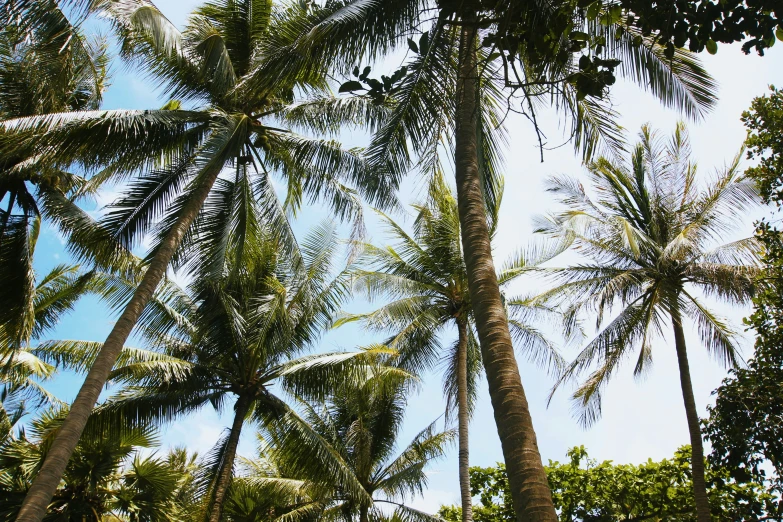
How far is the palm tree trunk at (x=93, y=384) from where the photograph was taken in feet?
23.2

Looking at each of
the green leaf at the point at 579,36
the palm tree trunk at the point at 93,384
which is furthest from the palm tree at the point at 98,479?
the green leaf at the point at 579,36

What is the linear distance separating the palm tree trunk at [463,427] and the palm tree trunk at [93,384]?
759 cm

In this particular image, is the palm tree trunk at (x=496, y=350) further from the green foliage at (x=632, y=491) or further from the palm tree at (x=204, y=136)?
the green foliage at (x=632, y=491)

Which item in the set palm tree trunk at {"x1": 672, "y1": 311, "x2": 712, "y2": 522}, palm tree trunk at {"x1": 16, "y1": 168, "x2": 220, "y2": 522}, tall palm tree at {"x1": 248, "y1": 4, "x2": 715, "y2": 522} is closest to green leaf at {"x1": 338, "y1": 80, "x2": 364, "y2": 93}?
tall palm tree at {"x1": 248, "y1": 4, "x2": 715, "y2": 522}

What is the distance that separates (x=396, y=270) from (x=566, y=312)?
4.61 metres

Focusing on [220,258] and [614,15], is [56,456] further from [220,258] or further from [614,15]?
[614,15]

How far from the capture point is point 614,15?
4.52 m

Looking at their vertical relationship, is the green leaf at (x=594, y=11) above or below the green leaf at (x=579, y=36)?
below

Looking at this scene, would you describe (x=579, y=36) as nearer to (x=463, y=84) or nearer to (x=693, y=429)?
(x=463, y=84)

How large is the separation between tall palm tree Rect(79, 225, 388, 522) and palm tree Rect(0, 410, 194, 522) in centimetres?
67

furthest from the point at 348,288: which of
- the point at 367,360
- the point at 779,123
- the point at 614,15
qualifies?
the point at 614,15

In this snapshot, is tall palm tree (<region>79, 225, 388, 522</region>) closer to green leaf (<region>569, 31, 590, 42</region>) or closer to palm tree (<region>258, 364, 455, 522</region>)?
palm tree (<region>258, 364, 455, 522</region>)

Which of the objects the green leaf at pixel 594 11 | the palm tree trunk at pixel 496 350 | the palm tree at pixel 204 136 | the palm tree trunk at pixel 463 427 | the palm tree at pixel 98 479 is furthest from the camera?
the palm tree trunk at pixel 463 427

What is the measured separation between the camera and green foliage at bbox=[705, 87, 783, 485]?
779 cm
